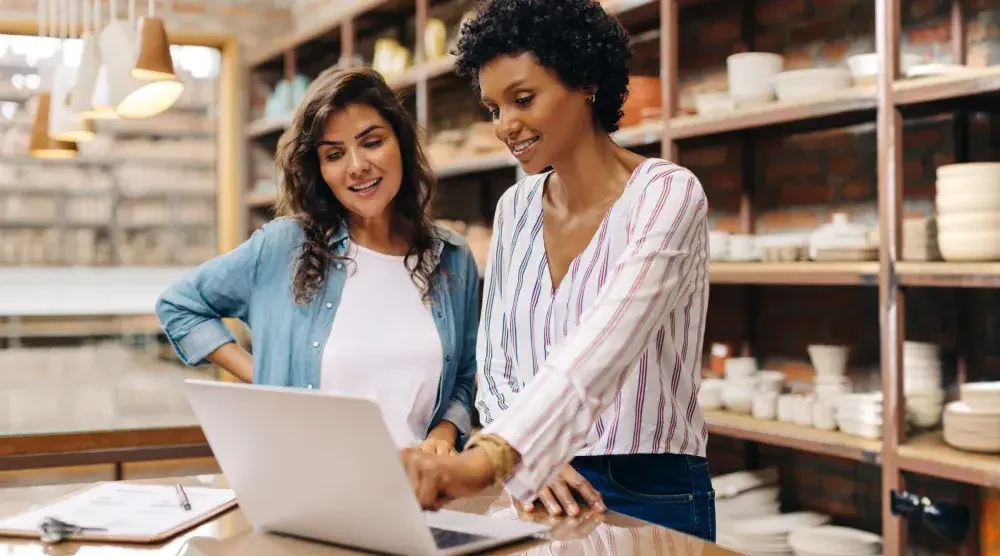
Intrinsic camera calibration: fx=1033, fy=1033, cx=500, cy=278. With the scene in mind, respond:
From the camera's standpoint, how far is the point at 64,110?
3.23 meters

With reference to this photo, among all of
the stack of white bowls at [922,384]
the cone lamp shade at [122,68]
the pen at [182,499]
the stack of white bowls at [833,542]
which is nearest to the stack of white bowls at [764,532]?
the stack of white bowls at [833,542]

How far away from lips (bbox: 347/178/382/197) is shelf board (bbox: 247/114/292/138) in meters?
3.68

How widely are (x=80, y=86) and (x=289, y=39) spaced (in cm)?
293

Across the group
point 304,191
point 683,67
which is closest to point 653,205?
point 304,191

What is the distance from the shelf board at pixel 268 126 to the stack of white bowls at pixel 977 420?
395 centimetres

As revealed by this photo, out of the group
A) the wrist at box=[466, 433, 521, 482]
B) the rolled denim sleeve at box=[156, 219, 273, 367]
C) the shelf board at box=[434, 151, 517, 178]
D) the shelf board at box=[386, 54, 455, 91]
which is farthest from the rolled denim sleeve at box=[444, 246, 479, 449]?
the shelf board at box=[386, 54, 455, 91]

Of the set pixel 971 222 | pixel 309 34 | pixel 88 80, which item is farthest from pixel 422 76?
pixel 971 222

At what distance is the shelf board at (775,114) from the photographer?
2.45 m

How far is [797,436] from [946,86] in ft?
3.05

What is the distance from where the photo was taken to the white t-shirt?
1.91 metres

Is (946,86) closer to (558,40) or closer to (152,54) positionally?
(558,40)

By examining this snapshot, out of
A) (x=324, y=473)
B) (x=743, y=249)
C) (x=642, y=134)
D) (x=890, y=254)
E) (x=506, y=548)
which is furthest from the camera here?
(x=642, y=134)

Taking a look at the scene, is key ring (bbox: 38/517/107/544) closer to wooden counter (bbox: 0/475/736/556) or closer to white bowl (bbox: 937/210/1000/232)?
wooden counter (bbox: 0/475/736/556)

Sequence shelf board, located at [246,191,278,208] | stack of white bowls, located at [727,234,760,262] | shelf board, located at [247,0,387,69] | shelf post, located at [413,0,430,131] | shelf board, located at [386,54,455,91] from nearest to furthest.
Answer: stack of white bowls, located at [727,234,760,262], shelf board, located at [386,54,455,91], shelf post, located at [413,0,430,131], shelf board, located at [247,0,387,69], shelf board, located at [246,191,278,208]
